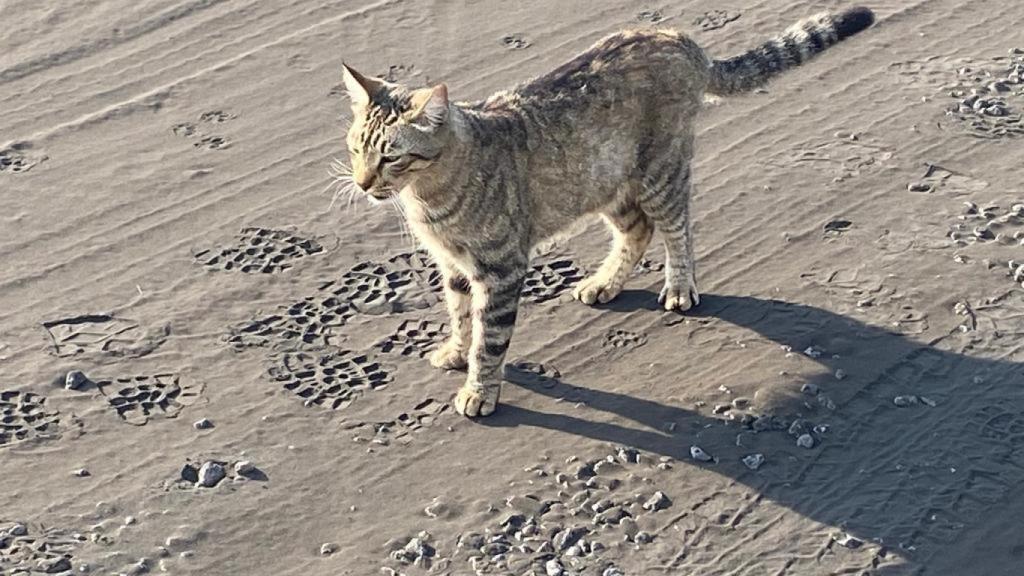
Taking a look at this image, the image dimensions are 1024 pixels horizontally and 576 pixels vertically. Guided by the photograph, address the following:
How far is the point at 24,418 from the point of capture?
7.91 metres

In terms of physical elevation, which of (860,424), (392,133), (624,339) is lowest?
(860,424)

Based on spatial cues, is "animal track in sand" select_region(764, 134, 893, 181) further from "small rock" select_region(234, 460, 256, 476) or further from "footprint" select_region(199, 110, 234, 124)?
"small rock" select_region(234, 460, 256, 476)

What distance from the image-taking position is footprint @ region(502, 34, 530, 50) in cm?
1149

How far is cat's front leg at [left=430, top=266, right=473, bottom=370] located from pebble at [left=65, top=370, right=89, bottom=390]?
1.90m

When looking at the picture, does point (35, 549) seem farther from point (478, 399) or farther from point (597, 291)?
point (597, 291)

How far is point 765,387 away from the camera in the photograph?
807 centimetres

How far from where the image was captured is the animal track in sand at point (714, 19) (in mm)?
11867

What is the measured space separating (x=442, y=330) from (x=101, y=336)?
76.4 inches

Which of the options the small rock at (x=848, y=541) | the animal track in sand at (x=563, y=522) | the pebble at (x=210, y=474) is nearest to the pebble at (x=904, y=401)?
the small rock at (x=848, y=541)

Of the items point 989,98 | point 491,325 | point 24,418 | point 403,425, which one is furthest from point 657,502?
point 989,98

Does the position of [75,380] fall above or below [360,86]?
below

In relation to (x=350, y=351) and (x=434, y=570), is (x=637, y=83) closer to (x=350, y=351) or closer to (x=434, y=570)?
(x=350, y=351)

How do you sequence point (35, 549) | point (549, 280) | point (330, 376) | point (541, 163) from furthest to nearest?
point (549, 280) → point (330, 376) → point (541, 163) → point (35, 549)

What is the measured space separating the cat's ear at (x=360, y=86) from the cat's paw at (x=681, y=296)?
2.25 meters
